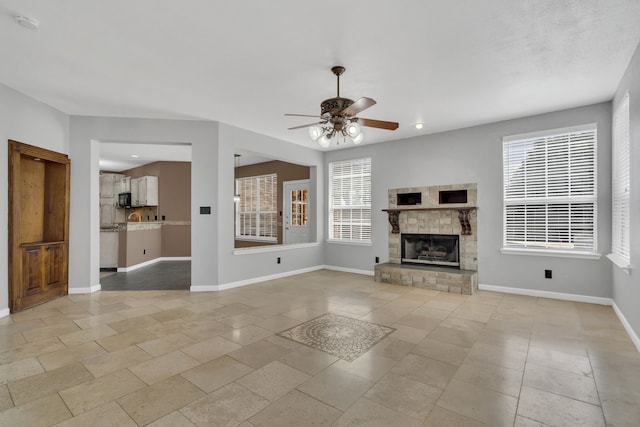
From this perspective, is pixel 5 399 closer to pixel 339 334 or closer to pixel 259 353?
pixel 259 353

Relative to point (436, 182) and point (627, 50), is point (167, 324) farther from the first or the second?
point (627, 50)

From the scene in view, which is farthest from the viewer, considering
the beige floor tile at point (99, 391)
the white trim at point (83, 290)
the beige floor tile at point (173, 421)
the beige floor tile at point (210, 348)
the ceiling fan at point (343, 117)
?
the white trim at point (83, 290)

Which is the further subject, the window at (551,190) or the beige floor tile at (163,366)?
the window at (551,190)

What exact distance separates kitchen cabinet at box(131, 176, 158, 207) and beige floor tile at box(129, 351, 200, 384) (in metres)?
6.83

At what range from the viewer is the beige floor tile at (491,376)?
227 cm

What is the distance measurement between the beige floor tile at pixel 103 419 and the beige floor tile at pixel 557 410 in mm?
2419

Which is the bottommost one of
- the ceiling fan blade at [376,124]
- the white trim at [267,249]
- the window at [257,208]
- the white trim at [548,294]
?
the white trim at [548,294]

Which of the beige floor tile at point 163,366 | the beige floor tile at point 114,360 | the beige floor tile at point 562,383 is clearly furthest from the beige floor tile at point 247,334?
the beige floor tile at point 562,383

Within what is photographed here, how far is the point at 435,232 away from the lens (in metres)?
5.74

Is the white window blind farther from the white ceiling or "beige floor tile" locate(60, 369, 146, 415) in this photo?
"beige floor tile" locate(60, 369, 146, 415)

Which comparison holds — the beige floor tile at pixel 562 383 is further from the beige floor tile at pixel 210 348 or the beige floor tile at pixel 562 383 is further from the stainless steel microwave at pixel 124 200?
the stainless steel microwave at pixel 124 200

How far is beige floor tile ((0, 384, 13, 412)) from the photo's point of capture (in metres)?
2.02

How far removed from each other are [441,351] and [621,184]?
9.96 feet

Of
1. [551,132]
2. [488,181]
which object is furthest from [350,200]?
[551,132]
